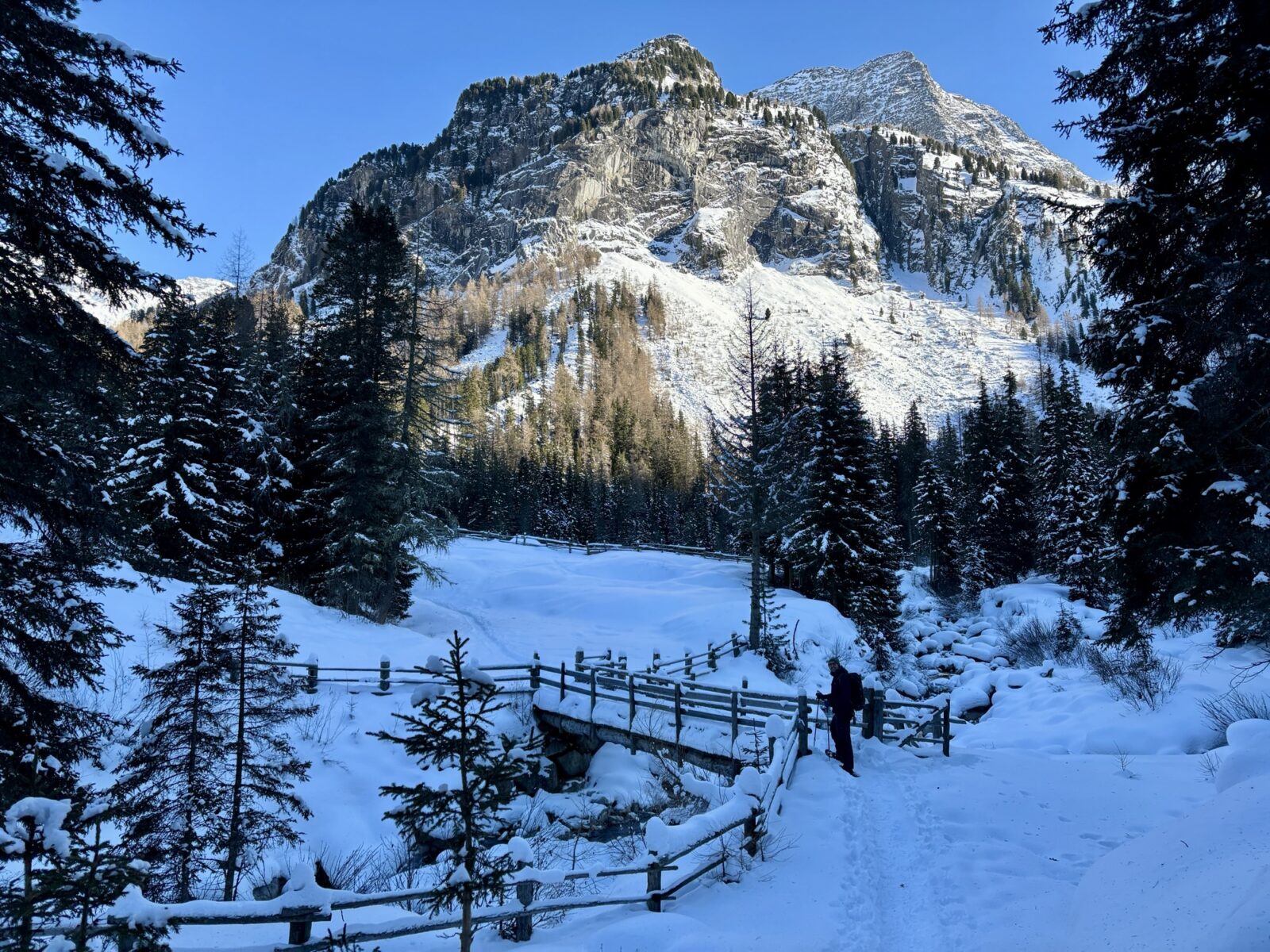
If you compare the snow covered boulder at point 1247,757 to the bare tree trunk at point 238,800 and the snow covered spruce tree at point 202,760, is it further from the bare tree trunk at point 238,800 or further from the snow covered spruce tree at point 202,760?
the bare tree trunk at point 238,800

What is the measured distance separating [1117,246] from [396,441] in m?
20.3

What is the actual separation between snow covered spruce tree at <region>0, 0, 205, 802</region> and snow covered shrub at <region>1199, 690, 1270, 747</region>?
1734 cm

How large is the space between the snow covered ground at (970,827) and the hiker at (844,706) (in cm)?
35

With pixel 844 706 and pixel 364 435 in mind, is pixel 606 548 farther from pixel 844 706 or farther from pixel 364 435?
pixel 844 706

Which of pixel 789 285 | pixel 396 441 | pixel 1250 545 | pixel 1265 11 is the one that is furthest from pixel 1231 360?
pixel 789 285

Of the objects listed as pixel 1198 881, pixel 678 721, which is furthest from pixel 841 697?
pixel 1198 881

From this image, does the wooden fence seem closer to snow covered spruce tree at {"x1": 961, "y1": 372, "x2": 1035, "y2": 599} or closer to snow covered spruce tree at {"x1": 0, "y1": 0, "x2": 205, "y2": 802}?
snow covered spruce tree at {"x1": 0, "y1": 0, "x2": 205, "y2": 802}

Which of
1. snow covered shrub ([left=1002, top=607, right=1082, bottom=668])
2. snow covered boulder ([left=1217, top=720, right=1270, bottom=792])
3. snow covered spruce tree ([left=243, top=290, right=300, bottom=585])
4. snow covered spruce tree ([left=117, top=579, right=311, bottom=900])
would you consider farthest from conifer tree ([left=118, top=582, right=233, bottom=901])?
snow covered shrub ([left=1002, top=607, right=1082, bottom=668])

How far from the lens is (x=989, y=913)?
6.52 metres

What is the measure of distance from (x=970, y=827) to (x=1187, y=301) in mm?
7474

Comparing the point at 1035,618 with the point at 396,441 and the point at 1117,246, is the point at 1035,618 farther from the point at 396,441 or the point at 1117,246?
the point at 396,441

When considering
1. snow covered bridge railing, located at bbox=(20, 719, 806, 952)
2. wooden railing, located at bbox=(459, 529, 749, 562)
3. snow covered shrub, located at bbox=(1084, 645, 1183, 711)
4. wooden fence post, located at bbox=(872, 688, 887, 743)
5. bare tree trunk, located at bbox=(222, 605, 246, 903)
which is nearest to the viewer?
snow covered bridge railing, located at bbox=(20, 719, 806, 952)

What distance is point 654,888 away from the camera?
6.83 metres

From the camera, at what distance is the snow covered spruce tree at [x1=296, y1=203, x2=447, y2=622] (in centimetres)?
2214
